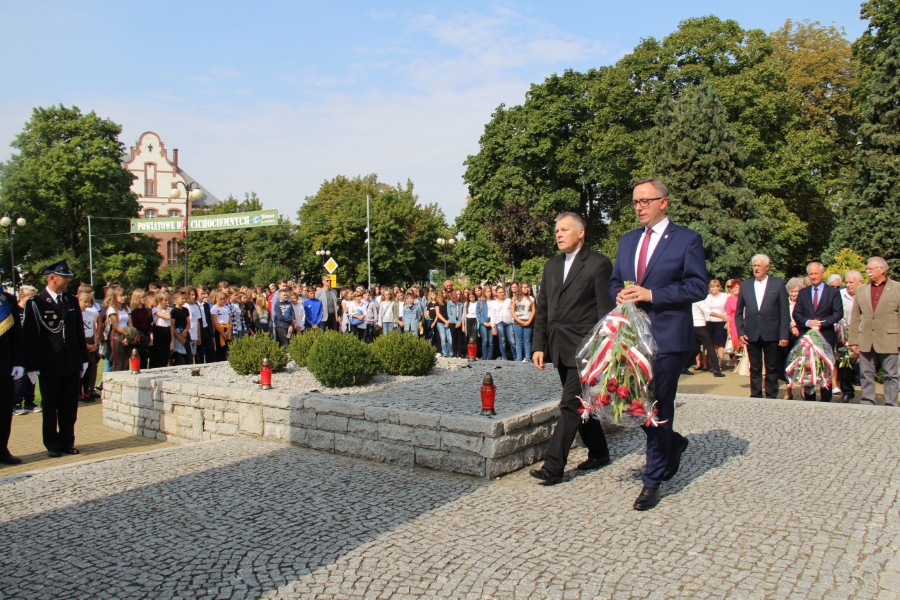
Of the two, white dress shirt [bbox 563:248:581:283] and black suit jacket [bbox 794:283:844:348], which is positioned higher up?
white dress shirt [bbox 563:248:581:283]

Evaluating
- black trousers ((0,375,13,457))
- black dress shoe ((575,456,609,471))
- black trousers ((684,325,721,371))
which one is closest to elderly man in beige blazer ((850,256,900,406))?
black trousers ((684,325,721,371))

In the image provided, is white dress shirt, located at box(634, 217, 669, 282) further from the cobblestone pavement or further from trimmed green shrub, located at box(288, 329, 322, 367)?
trimmed green shrub, located at box(288, 329, 322, 367)

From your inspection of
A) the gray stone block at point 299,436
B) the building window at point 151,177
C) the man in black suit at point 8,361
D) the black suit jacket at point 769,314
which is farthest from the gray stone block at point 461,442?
the building window at point 151,177

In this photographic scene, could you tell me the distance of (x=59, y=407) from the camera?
769 centimetres

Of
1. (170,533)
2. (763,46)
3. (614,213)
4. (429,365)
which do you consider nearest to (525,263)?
(614,213)

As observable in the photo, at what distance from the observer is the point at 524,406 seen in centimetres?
668

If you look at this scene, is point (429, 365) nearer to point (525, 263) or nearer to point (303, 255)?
point (525, 263)

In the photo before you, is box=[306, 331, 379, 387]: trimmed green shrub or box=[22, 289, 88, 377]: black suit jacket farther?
box=[306, 331, 379, 387]: trimmed green shrub

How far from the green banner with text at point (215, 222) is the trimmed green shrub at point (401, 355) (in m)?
17.7

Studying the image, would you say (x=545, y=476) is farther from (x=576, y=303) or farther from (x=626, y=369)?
(x=576, y=303)

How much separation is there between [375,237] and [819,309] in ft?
151

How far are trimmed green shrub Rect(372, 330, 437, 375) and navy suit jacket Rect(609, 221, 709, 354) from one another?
504 centimetres

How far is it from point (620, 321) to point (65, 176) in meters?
46.0

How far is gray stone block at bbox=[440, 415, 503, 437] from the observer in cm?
572
